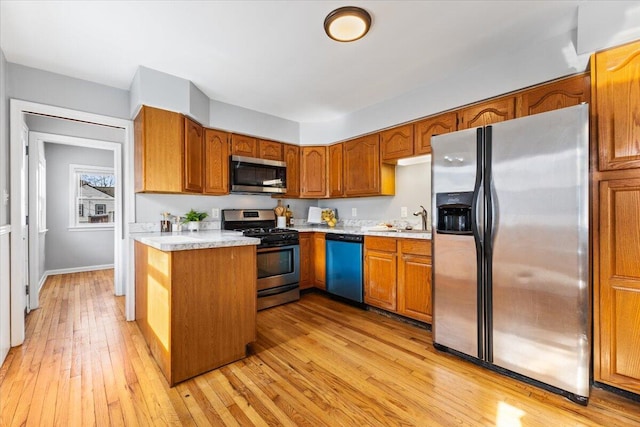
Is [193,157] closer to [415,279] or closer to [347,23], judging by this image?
[347,23]

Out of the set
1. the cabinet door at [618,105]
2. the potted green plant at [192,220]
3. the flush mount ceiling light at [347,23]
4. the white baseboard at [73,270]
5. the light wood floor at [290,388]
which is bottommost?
the light wood floor at [290,388]

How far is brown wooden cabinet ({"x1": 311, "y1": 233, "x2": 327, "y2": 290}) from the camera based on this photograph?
12.3ft

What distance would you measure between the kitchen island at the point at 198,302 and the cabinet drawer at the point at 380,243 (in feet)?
4.72

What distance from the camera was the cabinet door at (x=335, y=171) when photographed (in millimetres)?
4012

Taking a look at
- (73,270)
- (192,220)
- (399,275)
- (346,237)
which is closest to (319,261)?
(346,237)

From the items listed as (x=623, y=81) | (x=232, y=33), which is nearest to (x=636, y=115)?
(x=623, y=81)

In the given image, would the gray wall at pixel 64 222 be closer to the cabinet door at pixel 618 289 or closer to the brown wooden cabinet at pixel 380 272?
the brown wooden cabinet at pixel 380 272

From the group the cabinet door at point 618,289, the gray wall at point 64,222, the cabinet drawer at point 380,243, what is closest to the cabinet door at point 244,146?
the cabinet drawer at point 380,243

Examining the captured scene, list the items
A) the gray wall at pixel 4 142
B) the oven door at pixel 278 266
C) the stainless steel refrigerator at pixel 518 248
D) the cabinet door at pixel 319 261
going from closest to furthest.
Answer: the stainless steel refrigerator at pixel 518 248 → the gray wall at pixel 4 142 → the oven door at pixel 278 266 → the cabinet door at pixel 319 261

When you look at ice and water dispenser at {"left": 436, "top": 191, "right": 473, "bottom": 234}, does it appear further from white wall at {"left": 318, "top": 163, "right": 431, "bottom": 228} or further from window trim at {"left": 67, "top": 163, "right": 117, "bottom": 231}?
window trim at {"left": 67, "top": 163, "right": 117, "bottom": 231}

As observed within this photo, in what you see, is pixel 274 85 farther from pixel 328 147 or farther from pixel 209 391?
pixel 209 391

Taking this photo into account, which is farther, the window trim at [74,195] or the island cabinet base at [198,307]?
the window trim at [74,195]

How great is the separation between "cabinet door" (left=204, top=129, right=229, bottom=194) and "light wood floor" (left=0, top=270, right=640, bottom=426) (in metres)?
1.71

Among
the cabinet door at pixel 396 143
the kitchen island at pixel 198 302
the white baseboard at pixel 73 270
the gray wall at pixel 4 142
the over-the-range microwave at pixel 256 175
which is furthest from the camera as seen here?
the white baseboard at pixel 73 270
